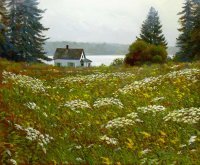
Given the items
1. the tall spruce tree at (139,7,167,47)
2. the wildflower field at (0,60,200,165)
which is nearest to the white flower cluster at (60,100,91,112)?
the wildflower field at (0,60,200,165)

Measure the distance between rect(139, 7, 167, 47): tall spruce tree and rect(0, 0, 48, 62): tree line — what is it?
18.0 m

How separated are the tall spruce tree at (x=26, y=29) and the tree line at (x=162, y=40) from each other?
38.4ft

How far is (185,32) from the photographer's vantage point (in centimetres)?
5894

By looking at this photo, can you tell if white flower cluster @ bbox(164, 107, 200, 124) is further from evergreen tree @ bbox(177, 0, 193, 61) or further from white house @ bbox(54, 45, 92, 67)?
white house @ bbox(54, 45, 92, 67)

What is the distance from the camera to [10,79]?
1639 centimetres

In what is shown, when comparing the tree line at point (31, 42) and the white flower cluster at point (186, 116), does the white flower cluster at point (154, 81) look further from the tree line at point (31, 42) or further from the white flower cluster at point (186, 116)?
the tree line at point (31, 42)

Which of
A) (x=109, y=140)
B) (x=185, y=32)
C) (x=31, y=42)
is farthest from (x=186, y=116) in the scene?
(x=185, y=32)

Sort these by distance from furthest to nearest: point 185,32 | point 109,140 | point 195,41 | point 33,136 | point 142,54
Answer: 1. point 185,32
2. point 195,41
3. point 142,54
4. point 109,140
5. point 33,136

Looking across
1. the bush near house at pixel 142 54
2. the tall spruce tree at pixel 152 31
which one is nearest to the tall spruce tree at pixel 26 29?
the bush near house at pixel 142 54

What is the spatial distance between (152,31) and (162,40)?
2.15m

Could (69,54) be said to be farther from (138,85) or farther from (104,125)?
(104,125)

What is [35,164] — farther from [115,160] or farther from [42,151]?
[115,160]

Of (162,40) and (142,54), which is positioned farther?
(162,40)

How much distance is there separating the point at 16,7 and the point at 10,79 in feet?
116
